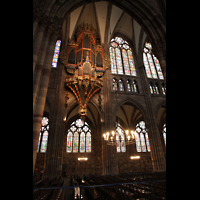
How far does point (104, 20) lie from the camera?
53.5ft

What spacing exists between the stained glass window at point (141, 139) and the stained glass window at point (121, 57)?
8.12m

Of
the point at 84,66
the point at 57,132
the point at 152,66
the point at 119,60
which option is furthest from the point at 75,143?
the point at 152,66

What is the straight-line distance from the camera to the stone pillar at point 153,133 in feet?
37.6

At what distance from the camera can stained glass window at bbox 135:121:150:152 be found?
18031 millimetres

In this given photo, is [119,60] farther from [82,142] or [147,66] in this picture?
[82,142]

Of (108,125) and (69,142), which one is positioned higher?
(108,125)

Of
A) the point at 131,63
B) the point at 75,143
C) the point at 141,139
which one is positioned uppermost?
the point at 131,63

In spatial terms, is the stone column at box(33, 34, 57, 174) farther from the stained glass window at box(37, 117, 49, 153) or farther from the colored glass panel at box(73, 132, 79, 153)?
the colored glass panel at box(73, 132, 79, 153)

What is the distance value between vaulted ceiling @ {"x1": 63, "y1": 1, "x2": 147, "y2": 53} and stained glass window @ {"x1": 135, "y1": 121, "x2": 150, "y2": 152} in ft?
36.1

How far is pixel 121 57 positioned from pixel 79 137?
1226 cm

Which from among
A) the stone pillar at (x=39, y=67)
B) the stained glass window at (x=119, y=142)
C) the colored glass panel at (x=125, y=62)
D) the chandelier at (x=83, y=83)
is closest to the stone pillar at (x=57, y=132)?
the chandelier at (x=83, y=83)

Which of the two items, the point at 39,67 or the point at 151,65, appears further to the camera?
the point at 151,65
